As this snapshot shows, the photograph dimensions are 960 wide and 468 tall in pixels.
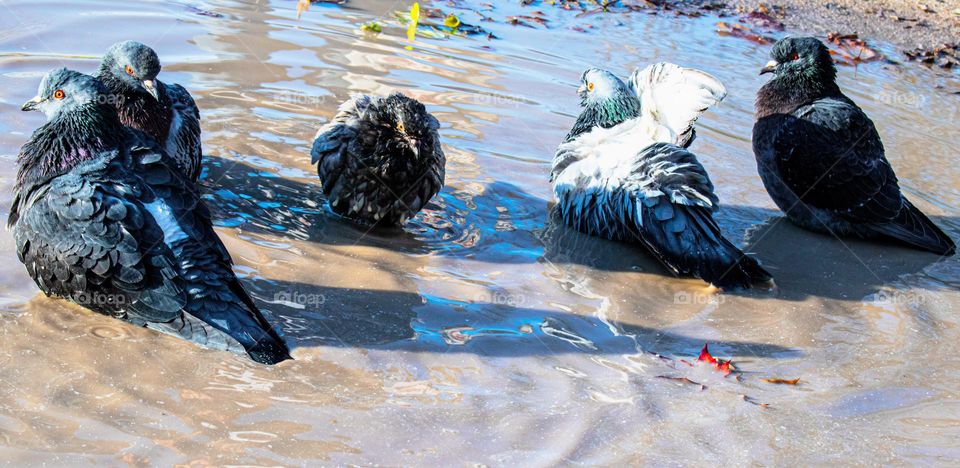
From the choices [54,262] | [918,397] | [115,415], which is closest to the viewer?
[115,415]

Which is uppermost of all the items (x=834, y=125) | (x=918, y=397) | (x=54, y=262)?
(x=834, y=125)

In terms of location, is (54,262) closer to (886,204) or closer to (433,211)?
(433,211)

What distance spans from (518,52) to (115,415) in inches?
276

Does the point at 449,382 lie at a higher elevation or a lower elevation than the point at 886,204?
lower

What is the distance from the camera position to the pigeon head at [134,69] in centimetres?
573

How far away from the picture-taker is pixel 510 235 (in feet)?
20.9

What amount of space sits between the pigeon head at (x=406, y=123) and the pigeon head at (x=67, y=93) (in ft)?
6.02

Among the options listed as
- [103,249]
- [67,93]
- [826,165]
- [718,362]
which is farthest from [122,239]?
[826,165]

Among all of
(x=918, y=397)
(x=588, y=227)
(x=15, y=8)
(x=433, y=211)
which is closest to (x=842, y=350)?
(x=918, y=397)

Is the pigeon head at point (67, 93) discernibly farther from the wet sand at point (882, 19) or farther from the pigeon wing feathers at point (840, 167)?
the wet sand at point (882, 19)

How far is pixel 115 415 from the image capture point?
12.5 ft

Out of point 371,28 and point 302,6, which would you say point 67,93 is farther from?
point 371,28

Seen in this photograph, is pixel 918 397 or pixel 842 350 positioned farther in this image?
pixel 842 350

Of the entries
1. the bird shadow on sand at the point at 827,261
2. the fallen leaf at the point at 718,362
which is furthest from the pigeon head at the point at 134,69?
the bird shadow on sand at the point at 827,261
